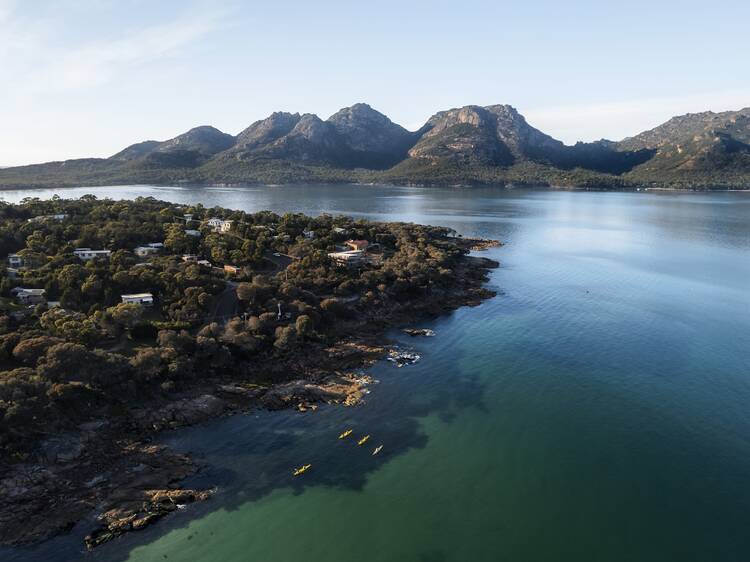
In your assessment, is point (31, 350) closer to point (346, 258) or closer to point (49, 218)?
point (346, 258)

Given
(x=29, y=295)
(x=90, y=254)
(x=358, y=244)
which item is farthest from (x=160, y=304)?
(x=358, y=244)

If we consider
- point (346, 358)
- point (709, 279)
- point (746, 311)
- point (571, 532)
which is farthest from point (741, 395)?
point (709, 279)

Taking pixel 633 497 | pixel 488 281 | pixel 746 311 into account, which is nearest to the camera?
pixel 633 497

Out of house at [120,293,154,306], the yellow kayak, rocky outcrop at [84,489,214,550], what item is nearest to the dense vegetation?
house at [120,293,154,306]

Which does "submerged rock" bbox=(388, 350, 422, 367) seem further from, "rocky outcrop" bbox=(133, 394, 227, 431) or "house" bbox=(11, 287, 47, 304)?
"house" bbox=(11, 287, 47, 304)

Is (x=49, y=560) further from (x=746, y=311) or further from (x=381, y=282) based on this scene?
(x=746, y=311)

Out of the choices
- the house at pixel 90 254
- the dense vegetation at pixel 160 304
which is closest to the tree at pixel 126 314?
the dense vegetation at pixel 160 304

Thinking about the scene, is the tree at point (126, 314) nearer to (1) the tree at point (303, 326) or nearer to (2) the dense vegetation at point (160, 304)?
(2) the dense vegetation at point (160, 304)
